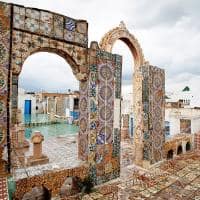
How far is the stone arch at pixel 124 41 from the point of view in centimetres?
602

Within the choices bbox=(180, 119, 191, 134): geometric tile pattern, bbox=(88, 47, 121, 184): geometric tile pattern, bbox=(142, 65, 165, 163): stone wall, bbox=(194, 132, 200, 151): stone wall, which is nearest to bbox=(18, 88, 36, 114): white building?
bbox=(180, 119, 191, 134): geometric tile pattern

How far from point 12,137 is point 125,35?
175 inches

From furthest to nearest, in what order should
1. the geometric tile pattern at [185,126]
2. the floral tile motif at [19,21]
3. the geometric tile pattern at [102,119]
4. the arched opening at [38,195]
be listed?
the geometric tile pattern at [185,126] → the geometric tile pattern at [102,119] → the arched opening at [38,195] → the floral tile motif at [19,21]

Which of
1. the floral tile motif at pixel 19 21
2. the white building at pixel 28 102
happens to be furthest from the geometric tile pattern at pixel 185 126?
the white building at pixel 28 102

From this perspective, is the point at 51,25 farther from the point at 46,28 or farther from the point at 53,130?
the point at 53,130

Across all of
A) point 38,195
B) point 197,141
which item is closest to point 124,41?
point 38,195

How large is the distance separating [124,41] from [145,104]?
210 cm

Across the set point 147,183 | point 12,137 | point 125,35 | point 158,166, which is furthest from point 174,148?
point 12,137

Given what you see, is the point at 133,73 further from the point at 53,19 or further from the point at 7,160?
the point at 7,160

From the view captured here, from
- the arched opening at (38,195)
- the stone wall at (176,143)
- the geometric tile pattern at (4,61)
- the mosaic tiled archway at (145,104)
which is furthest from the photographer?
the stone wall at (176,143)

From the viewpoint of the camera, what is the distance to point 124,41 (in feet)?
23.1

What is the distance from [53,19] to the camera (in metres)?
4.48

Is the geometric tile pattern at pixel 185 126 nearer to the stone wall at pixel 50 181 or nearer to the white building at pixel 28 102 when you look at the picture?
the stone wall at pixel 50 181

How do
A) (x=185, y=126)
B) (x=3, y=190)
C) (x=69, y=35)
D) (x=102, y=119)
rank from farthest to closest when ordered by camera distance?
(x=185, y=126), (x=102, y=119), (x=69, y=35), (x=3, y=190)
